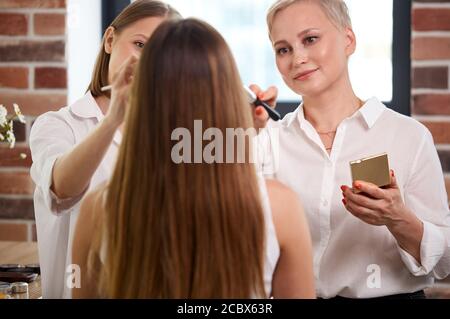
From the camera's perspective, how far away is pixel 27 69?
0.92 metres

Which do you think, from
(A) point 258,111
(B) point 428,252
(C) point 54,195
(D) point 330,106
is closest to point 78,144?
(C) point 54,195

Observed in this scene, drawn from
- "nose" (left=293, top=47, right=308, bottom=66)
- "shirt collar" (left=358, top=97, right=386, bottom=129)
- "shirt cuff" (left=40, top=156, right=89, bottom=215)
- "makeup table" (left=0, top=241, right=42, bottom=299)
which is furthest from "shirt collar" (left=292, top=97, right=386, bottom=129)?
"makeup table" (left=0, top=241, right=42, bottom=299)

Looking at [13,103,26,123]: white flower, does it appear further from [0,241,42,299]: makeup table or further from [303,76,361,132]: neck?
[303,76,361,132]: neck

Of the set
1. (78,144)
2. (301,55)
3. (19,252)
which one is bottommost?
(19,252)

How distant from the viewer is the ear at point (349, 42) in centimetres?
85

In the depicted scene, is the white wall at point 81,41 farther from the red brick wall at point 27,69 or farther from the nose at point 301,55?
the nose at point 301,55

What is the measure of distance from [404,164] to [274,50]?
207 millimetres

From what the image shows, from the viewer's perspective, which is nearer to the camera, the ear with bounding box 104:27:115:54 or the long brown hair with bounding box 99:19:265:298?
the long brown hair with bounding box 99:19:265:298

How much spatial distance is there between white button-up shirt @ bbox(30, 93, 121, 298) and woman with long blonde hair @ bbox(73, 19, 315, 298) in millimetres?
53

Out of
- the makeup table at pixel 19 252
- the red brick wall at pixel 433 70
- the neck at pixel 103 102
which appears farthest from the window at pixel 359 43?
the makeup table at pixel 19 252

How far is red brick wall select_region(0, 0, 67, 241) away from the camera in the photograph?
0.91m

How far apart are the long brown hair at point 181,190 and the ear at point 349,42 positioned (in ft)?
0.70

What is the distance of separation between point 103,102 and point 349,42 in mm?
297

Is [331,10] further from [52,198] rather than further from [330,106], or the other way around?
[52,198]
